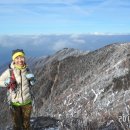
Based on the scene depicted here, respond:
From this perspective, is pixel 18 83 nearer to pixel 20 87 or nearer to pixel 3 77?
pixel 20 87

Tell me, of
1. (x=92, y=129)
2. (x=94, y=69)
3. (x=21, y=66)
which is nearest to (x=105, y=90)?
(x=94, y=69)

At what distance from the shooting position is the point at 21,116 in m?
14.8

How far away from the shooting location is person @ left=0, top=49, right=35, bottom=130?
14.4 meters

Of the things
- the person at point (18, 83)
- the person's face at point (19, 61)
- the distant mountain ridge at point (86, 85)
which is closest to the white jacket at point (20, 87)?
the person at point (18, 83)

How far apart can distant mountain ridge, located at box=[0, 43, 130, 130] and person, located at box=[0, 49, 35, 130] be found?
1070 cm

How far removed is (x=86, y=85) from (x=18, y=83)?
22.7m

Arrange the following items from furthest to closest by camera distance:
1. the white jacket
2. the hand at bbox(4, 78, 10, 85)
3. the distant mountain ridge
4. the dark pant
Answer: the distant mountain ridge
the dark pant
the white jacket
the hand at bbox(4, 78, 10, 85)

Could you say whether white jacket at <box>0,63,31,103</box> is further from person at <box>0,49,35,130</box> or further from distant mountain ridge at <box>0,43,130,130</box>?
distant mountain ridge at <box>0,43,130,130</box>

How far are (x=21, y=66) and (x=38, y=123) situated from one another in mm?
3937

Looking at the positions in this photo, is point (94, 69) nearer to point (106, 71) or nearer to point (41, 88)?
point (106, 71)

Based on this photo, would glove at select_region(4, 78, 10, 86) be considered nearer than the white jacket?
Yes

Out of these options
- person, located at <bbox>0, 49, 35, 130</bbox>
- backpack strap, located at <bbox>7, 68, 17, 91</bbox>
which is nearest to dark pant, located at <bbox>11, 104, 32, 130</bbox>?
person, located at <bbox>0, 49, 35, 130</bbox>

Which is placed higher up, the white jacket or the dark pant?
the white jacket

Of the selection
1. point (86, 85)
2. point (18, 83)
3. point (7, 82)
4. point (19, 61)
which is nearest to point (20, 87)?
point (18, 83)
